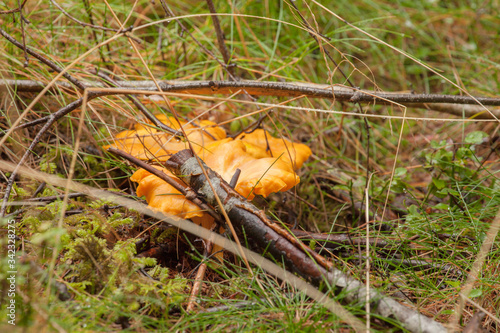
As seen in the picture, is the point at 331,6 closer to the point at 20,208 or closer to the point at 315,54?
the point at 315,54

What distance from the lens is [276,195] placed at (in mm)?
2633

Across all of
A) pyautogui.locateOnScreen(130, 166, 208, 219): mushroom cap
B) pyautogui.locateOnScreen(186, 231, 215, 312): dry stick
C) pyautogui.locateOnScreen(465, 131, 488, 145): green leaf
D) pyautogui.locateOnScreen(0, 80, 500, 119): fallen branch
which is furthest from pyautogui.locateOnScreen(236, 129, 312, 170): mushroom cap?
pyautogui.locateOnScreen(465, 131, 488, 145): green leaf

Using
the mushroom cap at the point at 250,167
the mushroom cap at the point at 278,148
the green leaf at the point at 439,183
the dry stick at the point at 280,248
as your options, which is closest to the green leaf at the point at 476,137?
the green leaf at the point at 439,183

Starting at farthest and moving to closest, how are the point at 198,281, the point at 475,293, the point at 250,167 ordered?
the point at 250,167
the point at 198,281
the point at 475,293

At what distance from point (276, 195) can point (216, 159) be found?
710 mm

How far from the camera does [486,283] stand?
5.47 ft

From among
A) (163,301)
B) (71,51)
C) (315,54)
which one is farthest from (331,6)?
(163,301)

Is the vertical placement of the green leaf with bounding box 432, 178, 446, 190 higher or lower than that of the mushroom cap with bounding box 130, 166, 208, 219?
lower

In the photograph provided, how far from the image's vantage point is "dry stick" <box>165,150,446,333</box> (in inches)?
56.5

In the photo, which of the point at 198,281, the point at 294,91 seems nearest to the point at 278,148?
the point at 294,91

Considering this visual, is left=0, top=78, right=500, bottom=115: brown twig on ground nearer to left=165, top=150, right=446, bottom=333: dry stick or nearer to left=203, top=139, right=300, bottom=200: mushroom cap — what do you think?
left=203, top=139, right=300, bottom=200: mushroom cap

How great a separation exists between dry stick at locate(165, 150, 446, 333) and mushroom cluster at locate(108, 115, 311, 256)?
0.34 ft

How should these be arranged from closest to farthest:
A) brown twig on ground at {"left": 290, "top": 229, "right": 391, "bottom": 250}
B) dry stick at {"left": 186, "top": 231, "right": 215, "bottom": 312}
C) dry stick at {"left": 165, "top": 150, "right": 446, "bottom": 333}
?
dry stick at {"left": 165, "top": 150, "right": 446, "bottom": 333}
dry stick at {"left": 186, "top": 231, "right": 215, "bottom": 312}
brown twig on ground at {"left": 290, "top": 229, "right": 391, "bottom": 250}

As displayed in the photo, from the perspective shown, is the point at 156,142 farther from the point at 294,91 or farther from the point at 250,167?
the point at 294,91
